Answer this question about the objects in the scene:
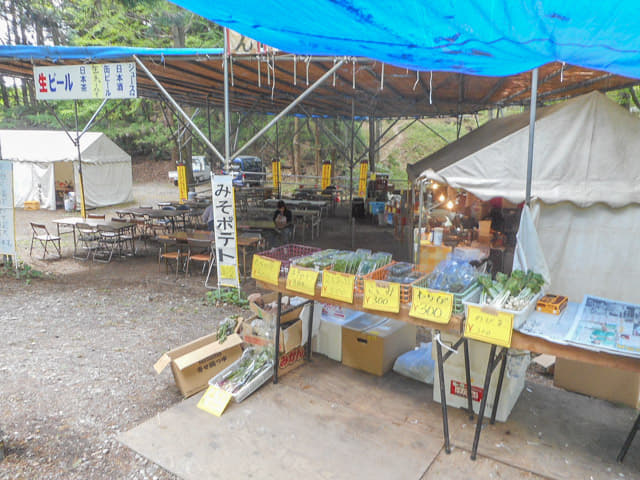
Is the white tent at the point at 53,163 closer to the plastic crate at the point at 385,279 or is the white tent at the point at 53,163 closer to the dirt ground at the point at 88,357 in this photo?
the dirt ground at the point at 88,357

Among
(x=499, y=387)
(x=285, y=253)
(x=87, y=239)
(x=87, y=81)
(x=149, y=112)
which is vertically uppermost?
(x=149, y=112)

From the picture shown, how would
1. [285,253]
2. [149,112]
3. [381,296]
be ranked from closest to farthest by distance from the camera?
[381,296]
[285,253]
[149,112]

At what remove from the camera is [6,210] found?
845 centimetres

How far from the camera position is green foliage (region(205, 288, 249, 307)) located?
286 inches

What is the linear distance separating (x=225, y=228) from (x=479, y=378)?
4.51 metres

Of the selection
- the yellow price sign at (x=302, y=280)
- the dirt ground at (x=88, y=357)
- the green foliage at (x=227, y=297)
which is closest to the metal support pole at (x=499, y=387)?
the dirt ground at (x=88, y=357)

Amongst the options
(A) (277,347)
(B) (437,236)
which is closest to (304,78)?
(B) (437,236)

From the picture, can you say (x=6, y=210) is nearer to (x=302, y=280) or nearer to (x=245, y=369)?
(x=245, y=369)

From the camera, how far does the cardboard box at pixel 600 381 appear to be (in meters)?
4.11

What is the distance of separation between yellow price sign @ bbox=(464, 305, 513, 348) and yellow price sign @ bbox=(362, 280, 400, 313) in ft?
1.90

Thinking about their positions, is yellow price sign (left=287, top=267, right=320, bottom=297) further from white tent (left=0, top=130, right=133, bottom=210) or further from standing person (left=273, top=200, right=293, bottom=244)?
white tent (left=0, top=130, right=133, bottom=210)

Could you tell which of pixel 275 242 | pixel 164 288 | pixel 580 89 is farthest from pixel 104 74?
pixel 580 89

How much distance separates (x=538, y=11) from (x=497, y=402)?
303 centimetres

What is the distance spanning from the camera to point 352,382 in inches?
180
